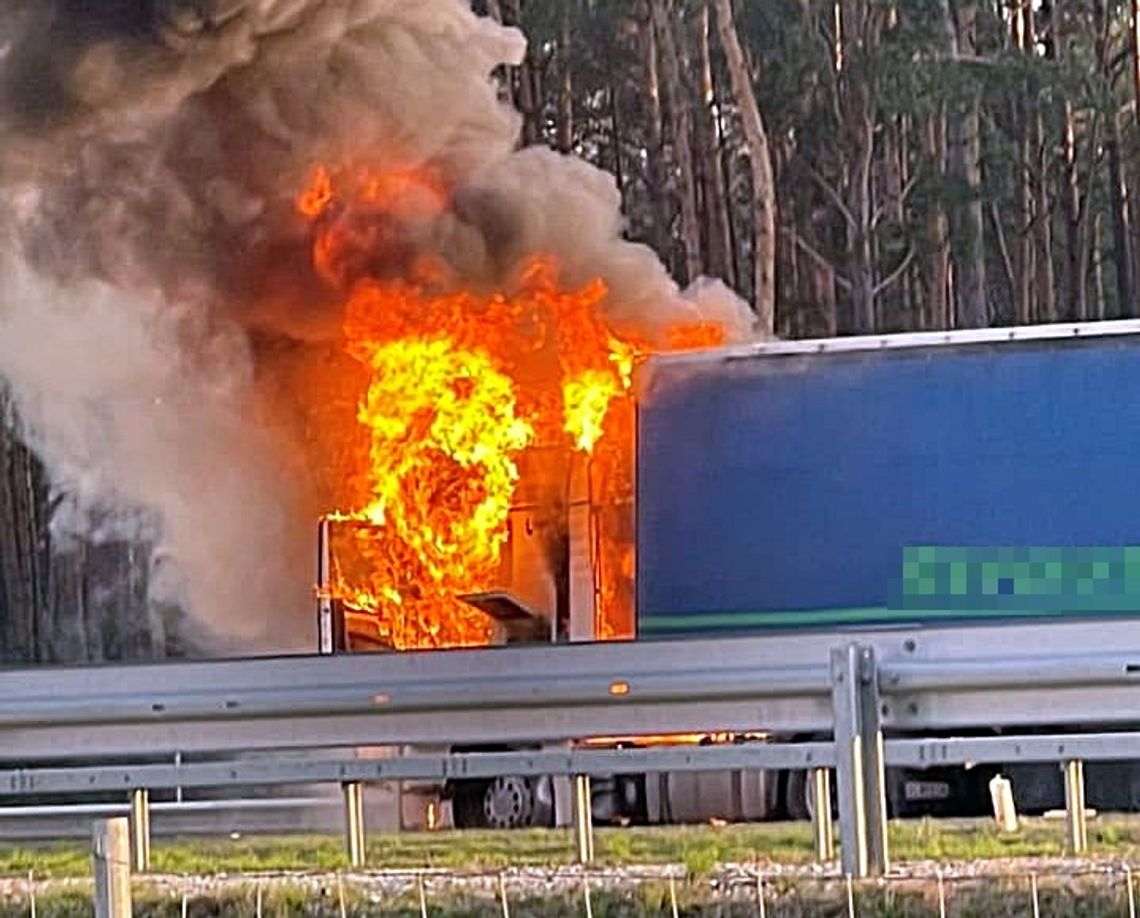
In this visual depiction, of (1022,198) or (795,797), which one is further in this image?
(1022,198)

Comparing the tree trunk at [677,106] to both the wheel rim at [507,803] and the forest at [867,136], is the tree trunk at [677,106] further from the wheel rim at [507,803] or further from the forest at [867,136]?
the wheel rim at [507,803]

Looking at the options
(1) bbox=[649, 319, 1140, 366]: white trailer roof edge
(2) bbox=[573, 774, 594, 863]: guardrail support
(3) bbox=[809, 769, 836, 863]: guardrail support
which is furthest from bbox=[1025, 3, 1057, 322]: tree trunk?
(3) bbox=[809, 769, 836, 863]: guardrail support

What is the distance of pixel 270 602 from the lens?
23.8m

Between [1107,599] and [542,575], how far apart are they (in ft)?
13.1

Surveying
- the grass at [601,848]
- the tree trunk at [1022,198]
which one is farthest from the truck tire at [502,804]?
the tree trunk at [1022,198]

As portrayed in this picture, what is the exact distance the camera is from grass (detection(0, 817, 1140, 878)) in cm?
1152

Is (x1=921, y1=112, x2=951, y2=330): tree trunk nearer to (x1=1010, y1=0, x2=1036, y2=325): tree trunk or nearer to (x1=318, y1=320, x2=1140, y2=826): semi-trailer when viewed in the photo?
(x1=1010, y1=0, x2=1036, y2=325): tree trunk

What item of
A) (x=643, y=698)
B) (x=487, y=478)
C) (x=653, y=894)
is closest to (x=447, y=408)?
(x=487, y=478)

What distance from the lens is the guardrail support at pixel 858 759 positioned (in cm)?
784

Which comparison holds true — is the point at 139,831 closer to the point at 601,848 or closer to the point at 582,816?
the point at 582,816

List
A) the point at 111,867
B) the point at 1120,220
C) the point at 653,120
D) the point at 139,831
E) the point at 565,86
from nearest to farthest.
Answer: the point at 111,867 < the point at 139,831 < the point at 565,86 < the point at 653,120 < the point at 1120,220

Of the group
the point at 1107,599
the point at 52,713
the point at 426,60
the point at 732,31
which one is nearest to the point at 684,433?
the point at 1107,599

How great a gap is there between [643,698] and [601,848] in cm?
548

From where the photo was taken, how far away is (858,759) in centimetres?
787
